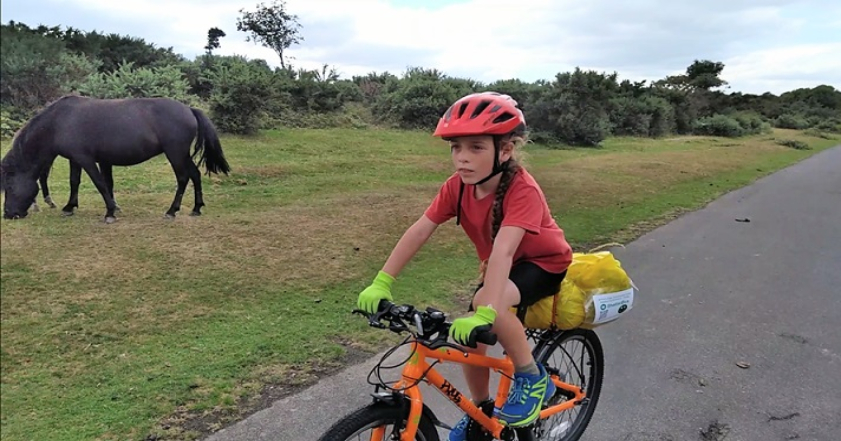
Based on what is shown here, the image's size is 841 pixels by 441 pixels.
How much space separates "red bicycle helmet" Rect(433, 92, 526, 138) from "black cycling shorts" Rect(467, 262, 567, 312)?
620 mm

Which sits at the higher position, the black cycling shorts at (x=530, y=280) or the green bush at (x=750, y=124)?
the green bush at (x=750, y=124)

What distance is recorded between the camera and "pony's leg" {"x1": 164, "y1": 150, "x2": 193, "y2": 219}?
640 cm

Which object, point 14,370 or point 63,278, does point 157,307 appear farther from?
point 14,370

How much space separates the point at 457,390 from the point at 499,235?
2.46ft

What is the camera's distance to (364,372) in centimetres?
391

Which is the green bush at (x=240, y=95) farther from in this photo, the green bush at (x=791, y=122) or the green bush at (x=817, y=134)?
the green bush at (x=791, y=122)

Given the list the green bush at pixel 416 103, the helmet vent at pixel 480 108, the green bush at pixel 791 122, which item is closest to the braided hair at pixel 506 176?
the helmet vent at pixel 480 108

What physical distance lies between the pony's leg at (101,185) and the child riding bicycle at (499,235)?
13.9 ft

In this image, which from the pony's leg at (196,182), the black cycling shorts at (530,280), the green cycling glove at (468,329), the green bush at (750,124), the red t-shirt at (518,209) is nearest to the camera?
the green cycling glove at (468,329)

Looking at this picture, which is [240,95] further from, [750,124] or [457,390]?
[750,124]

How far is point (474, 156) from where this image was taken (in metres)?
2.37

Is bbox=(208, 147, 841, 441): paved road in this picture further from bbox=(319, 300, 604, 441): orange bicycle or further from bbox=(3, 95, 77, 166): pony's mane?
bbox=(3, 95, 77, 166): pony's mane

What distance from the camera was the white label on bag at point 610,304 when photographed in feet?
9.04

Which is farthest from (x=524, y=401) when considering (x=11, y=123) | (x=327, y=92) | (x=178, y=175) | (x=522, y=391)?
(x=327, y=92)
